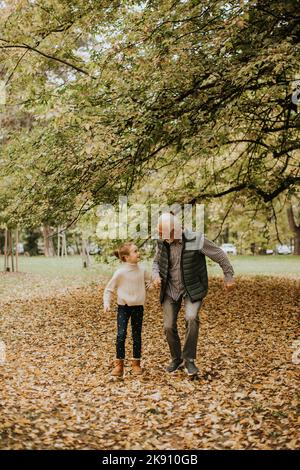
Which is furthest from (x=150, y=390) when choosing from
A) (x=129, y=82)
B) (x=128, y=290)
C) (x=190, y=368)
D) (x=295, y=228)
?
(x=295, y=228)

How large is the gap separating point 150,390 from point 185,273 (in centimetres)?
143

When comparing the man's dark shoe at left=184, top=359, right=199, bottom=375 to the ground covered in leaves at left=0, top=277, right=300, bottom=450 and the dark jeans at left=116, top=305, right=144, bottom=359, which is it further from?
the dark jeans at left=116, top=305, right=144, bottom=359

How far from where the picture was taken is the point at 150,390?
6.11 meters

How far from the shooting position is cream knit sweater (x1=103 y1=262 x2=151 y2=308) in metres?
6.47

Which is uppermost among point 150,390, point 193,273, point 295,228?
point 295,228

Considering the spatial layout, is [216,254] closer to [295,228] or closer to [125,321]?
[125,321]

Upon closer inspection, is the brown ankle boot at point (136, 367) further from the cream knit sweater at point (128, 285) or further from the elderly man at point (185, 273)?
the cream knit sweater at point (128, 285)

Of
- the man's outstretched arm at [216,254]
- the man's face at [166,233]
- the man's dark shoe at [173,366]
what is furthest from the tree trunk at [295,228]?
the man's face at [166,233]

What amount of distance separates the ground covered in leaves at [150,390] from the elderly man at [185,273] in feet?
2.08

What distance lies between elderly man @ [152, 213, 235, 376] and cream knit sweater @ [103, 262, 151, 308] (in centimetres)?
24

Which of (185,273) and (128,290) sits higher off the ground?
(185,273)
